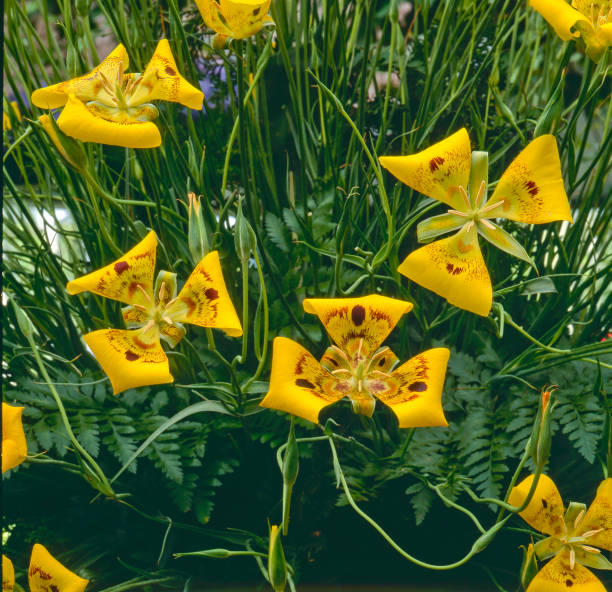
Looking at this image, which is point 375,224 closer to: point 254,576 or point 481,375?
point 481,375

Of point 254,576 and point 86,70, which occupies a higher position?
→ point 86,70

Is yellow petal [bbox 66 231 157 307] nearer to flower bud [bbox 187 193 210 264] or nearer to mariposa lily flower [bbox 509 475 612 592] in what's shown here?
flower bud [bbox 187 193 210 264]

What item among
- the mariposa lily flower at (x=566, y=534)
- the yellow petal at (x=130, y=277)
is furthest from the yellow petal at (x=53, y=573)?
the mariposa lily flower at (x=566, y=534)

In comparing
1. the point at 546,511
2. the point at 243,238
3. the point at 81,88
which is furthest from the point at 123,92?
the point at 546,511

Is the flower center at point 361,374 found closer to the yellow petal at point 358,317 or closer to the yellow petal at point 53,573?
the yellow petal at point 358,317

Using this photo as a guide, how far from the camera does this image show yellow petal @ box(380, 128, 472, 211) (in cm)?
40

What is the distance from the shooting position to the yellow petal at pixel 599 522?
1.39ft

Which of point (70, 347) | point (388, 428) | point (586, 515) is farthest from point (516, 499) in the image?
point (70, 347)

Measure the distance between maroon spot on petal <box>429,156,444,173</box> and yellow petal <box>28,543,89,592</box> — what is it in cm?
31

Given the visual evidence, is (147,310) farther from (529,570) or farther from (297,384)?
(529,570)

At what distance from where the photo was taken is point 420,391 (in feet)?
1.29

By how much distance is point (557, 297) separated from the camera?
542 millimetres

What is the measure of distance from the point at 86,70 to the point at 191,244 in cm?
25

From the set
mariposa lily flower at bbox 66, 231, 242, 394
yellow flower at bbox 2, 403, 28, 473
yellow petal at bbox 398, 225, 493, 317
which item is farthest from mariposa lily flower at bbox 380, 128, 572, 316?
yellow flower at bbox 2, 403, 28, 473
